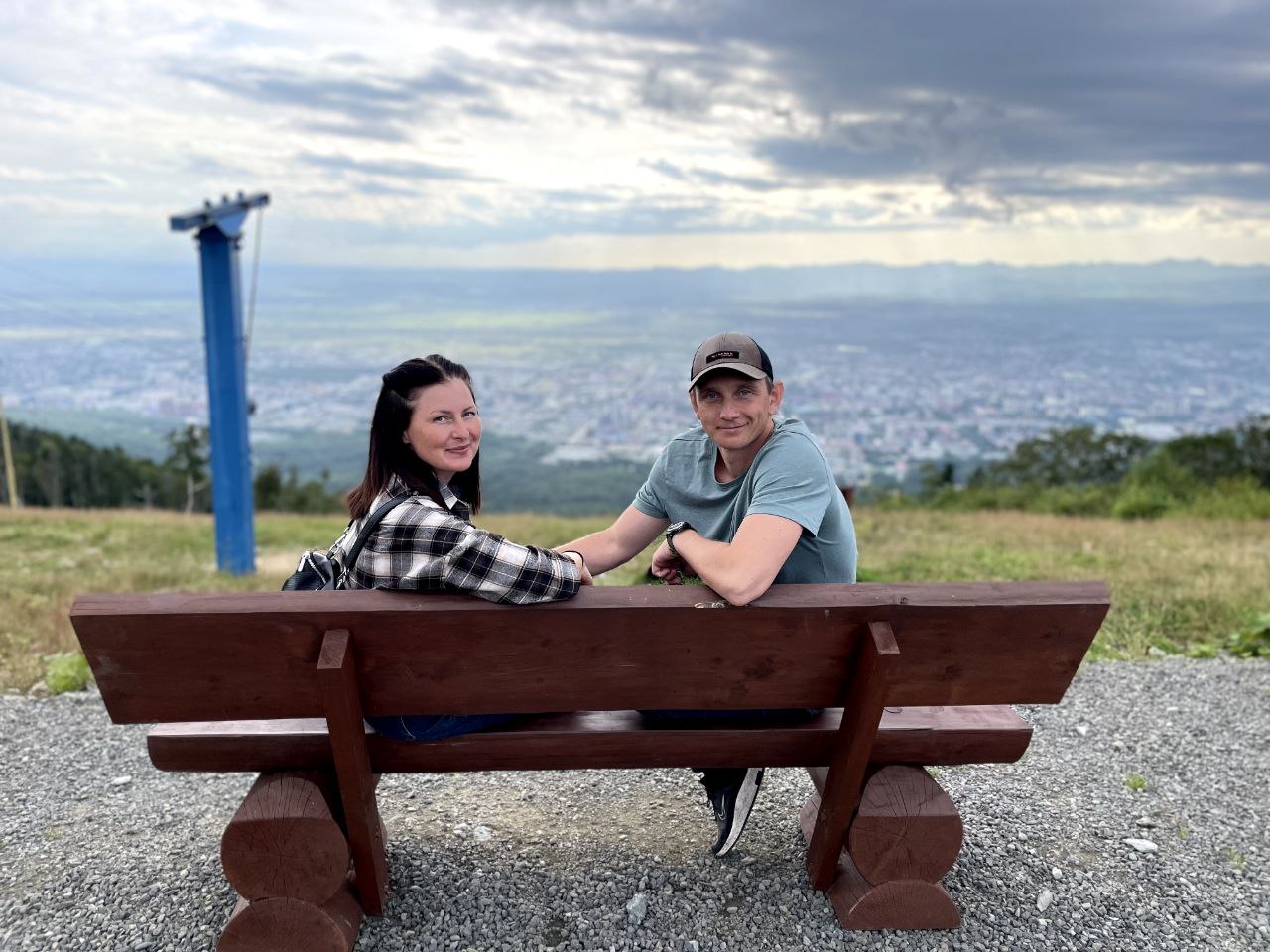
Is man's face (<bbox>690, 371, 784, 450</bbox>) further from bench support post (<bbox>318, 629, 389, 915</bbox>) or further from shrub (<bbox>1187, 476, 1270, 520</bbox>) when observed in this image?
shrub (<bbox>1187, 476, 1270, 520</bbox>)

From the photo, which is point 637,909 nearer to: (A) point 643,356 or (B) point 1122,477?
(B) point 1122,477

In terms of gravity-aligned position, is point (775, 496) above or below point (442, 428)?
below

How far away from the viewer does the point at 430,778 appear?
434 cm

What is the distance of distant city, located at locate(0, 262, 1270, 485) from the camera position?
248 ft

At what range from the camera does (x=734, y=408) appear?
9.91 ft

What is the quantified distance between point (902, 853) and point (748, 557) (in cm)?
112

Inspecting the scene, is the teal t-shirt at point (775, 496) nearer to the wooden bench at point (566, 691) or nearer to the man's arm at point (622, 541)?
the man's arm at point (622, 541)

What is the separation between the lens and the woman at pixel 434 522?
8.49ft

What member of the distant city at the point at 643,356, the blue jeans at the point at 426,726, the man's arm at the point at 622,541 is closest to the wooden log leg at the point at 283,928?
the blue jeans at the point at 426,726

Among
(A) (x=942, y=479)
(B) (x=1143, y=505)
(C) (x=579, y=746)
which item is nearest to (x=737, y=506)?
(C) (x=579, y=746)

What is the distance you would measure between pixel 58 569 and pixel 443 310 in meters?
149

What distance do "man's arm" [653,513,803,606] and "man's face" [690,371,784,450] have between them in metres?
0.36

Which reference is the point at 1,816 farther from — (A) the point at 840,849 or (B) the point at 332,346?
(B) the point at 332,346

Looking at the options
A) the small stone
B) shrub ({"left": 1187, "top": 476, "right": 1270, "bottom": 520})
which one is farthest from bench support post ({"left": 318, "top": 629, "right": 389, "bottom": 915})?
shrub ({"left": 1187, "top": 476, "right": 1270, "bottom": 520})
